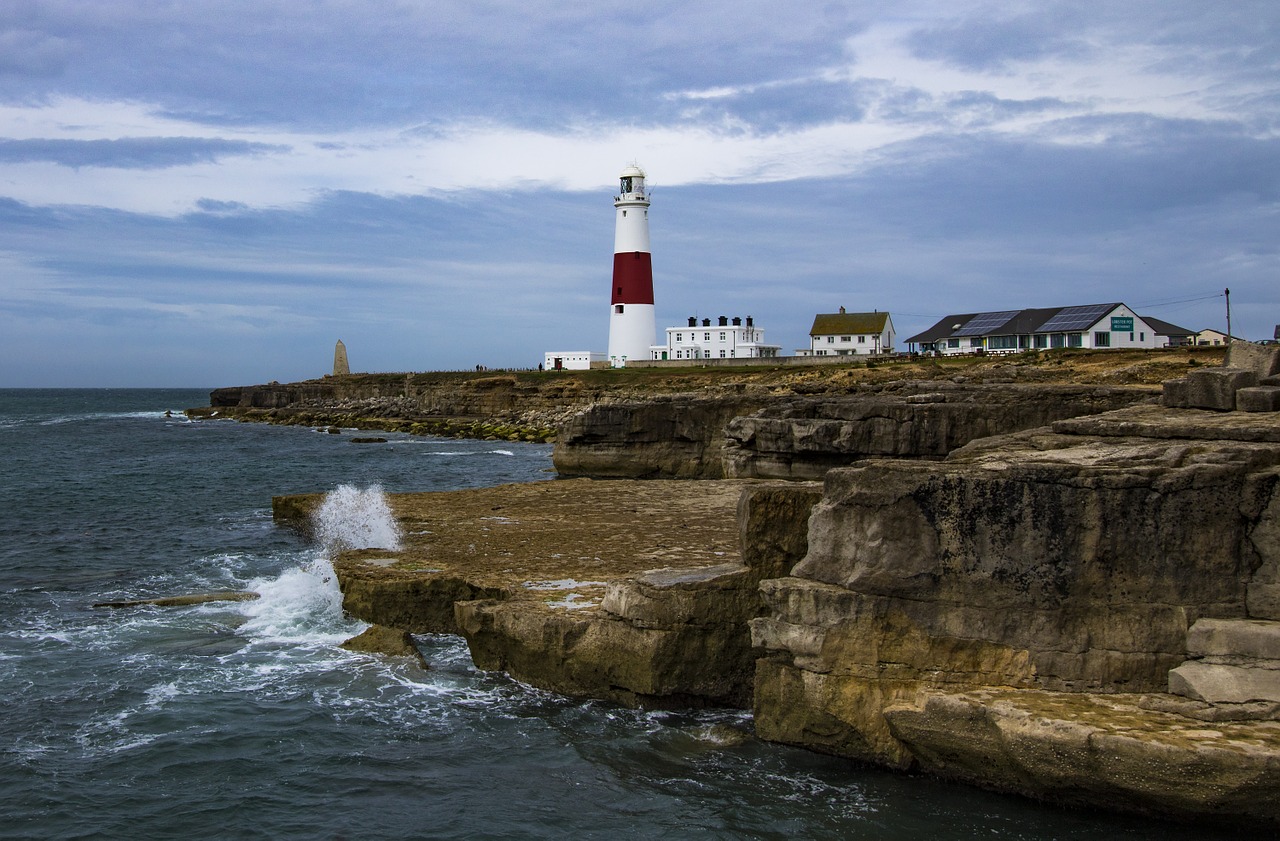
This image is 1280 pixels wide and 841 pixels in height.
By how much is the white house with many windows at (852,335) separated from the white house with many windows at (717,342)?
4.41m

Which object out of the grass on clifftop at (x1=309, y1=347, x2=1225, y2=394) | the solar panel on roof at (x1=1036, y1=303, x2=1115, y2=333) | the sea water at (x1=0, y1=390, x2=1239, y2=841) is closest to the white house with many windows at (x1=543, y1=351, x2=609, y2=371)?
the grass on clifftop at (x1=309, y1=347, x2=1225, y2=394)

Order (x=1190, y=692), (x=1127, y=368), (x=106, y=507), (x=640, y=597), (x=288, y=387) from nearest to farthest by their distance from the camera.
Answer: (x=1190, y=692)
(x=640, y=597)
(x=106, y=507)
(x=1127, y=368)
(x=288, y=387)

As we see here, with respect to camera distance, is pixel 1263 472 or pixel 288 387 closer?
pixel 1263 472

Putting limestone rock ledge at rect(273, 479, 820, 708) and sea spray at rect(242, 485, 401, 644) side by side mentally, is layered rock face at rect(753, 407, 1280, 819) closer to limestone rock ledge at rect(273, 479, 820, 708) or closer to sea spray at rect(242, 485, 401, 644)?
limestone rock ledge at rect(273, 479, 820, 708)

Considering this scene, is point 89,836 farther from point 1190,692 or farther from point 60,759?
point 1190,692

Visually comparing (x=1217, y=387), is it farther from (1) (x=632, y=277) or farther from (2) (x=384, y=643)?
(1) (x=632, y=277)

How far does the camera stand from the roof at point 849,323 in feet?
282

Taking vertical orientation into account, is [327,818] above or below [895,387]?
below

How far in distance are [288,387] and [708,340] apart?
4892 centimetres

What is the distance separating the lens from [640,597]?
40.4 feet

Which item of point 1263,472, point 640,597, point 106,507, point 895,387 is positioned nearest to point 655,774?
point 640,597

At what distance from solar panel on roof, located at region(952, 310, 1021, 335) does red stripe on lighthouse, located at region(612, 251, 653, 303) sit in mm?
22923

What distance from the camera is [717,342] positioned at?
88750mm

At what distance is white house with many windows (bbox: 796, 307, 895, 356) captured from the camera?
3361 inches
